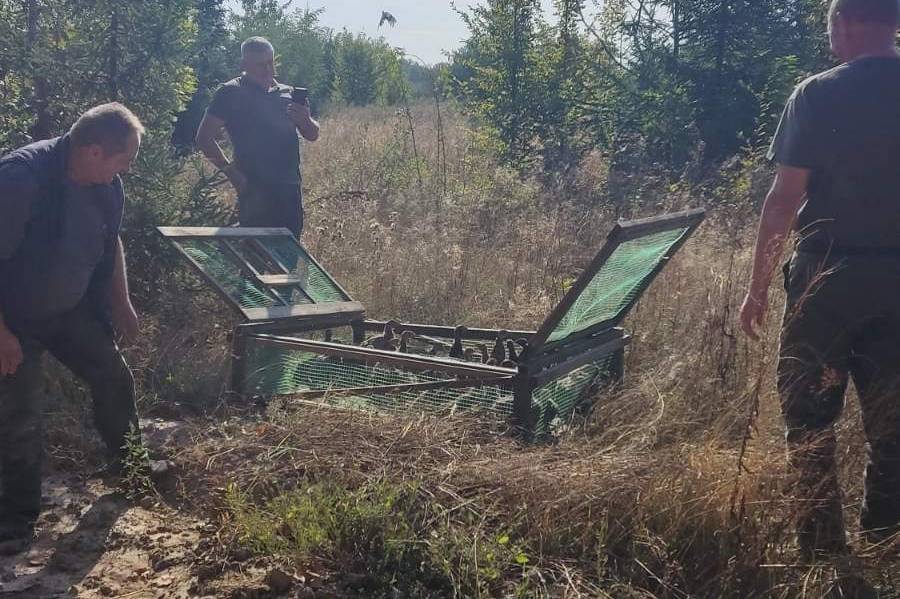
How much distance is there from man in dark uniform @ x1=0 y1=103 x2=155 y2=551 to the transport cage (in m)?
1.07

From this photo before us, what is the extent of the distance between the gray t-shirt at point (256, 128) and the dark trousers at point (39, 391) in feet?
9.18

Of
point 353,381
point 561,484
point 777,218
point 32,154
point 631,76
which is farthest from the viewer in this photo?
point 631,76

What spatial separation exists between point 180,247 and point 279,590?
2.45 m

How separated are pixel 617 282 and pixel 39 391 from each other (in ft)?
9.30

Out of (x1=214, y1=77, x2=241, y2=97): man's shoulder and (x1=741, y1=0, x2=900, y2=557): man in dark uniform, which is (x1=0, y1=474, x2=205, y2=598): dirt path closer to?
(x1=741, y1=0, x2=900, y2=557): man in dark uniform

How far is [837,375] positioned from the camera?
3211 mm

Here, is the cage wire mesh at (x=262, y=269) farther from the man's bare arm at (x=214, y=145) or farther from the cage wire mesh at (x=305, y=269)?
the man's bare arm at (x=214, y=145)

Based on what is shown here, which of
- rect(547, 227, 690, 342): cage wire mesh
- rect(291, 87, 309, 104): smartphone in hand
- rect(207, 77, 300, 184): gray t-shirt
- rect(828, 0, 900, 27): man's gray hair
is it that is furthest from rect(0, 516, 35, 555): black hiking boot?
rect(291, 87, 309, 104): smartphone in hand

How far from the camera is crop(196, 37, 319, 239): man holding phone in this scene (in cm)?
654

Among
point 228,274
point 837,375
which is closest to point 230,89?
point 228,274

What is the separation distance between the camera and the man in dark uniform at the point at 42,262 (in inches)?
140

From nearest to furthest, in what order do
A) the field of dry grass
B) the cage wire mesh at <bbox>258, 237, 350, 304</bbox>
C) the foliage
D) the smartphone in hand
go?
the field of dry grass < the cage wire mesh at <bbox>258, 237, 350, 304</bbox> < the smartphone in hand < the foliage

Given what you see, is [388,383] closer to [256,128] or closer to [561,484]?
[561,484]

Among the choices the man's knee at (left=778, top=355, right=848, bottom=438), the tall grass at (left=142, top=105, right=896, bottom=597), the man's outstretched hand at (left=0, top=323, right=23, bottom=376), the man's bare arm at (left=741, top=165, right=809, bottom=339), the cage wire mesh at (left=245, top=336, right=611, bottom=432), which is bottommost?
the tall grass at (left=142, top=105, right=896, bottom=597)
